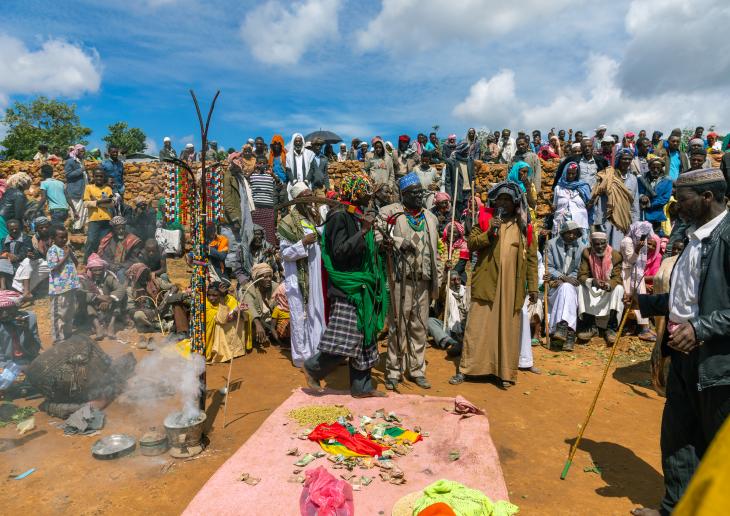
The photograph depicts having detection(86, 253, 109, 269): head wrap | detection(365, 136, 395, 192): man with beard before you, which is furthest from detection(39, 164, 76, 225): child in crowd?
detection(365, 136, 395, 192): man with beard

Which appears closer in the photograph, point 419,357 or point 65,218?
point 419,357

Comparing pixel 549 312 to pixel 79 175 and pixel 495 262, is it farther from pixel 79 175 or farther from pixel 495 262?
pixel 79 175

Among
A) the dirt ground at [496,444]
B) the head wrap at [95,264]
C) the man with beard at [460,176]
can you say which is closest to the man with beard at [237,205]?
the head wrap at [95,264]

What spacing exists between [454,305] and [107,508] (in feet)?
17.3

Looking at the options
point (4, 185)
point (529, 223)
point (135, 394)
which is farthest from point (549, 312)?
point (4, 185)

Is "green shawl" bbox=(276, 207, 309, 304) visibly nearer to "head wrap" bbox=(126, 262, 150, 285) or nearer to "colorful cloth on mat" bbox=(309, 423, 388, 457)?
"colorful cloth on mat" bbox=(309, 423, 388, 457)

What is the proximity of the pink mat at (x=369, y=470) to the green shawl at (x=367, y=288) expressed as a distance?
2.57 feet

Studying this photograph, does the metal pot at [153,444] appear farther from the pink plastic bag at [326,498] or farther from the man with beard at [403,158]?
the man with beard at [403,158]

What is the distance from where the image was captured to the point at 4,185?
32.6 ft

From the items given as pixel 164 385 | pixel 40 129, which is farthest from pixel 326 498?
pixel 40 129

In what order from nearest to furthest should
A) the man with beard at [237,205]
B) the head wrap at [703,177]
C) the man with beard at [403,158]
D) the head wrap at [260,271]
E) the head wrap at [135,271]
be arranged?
the head wrap at [703,177]
the head wrap at [260,271]
the head wrap at [135,271]
the man with beard at [237,205]
the man with beard at [403,158]

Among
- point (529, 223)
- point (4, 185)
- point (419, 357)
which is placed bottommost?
point (419, 357)

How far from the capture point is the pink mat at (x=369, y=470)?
9.98 feet

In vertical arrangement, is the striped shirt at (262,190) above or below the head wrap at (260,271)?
above
